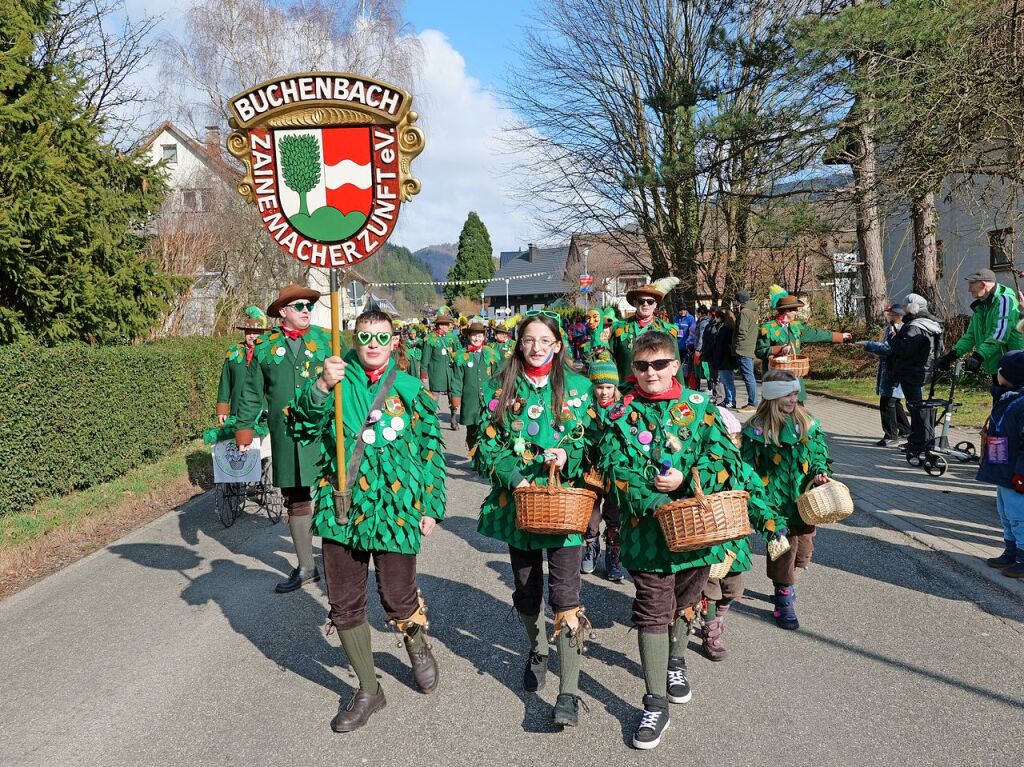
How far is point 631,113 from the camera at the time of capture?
802 inches

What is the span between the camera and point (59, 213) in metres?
8.69

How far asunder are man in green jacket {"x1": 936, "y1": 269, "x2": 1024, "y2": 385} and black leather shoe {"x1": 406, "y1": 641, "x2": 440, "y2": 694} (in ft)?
18.4

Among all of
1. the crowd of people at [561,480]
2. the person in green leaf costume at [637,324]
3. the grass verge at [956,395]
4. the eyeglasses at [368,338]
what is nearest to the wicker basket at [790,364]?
the person in green leaf costume at [637,324]

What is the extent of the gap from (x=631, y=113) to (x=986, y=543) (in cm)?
1686

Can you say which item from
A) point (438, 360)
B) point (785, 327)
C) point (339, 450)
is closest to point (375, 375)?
point (339, 450)

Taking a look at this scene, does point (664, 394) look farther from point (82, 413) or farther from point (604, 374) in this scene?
point (82, 413)

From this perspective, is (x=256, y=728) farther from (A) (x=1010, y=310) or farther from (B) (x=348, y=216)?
(A) (x=1010, y=310)

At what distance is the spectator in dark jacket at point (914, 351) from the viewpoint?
8.85 metres

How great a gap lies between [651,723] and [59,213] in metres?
8.75

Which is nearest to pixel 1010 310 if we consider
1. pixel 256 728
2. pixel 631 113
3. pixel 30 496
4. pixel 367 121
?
pixel 367 121

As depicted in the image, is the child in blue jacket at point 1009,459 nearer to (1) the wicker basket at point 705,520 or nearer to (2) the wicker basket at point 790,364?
(2) the wicker basket at point 790,364

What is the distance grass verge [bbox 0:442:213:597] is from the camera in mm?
6125

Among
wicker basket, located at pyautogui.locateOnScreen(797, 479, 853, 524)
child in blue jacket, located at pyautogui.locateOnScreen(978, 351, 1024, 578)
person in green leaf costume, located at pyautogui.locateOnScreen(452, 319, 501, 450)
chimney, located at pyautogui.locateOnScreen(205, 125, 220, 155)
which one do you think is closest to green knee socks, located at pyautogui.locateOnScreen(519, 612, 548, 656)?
wicker basket, located at pyautogui.locateOnScreen(797, 479, 853, 524)

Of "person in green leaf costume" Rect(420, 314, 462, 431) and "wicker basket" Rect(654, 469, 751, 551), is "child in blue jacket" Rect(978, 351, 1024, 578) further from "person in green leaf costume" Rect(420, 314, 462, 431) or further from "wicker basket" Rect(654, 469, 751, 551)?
"person in green leaf costume" Rect(420, 314, 462, 431)
